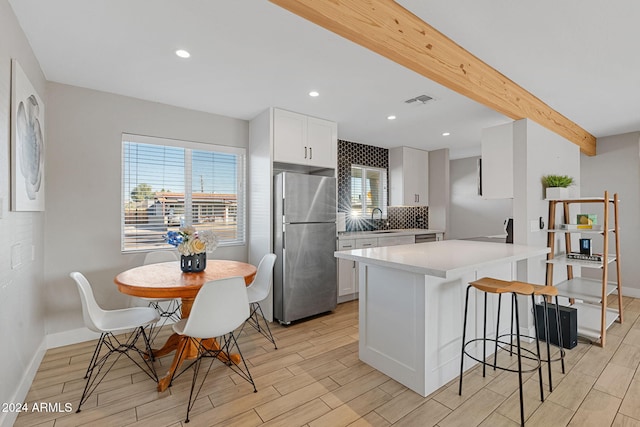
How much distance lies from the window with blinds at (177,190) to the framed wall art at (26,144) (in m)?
0.75

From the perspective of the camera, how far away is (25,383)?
2.08 m

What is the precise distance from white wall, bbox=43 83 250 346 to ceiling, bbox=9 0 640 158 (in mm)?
212

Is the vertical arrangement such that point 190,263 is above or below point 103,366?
above

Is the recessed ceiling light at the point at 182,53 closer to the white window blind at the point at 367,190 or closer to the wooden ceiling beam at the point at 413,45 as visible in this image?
the wooden ceiling beam at the point at 413,45

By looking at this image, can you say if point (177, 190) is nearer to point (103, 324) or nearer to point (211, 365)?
point (103, 324)

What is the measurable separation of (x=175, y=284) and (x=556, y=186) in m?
3.87

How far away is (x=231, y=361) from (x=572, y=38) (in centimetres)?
342

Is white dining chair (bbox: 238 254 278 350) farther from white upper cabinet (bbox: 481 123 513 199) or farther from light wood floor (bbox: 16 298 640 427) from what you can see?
white upper cabinet (bbox: 481 123 513 199)

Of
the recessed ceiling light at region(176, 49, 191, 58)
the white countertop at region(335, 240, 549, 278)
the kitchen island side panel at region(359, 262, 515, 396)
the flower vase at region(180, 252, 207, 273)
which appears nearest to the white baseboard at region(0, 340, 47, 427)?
the flower vase at region(180, 252, 207, 273)

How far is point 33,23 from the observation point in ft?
6.52

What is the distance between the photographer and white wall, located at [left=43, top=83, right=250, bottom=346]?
2.83 meters

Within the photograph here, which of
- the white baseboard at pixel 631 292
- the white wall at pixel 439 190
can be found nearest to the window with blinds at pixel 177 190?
the white wall at pixel 439 190

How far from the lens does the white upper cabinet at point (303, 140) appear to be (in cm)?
351

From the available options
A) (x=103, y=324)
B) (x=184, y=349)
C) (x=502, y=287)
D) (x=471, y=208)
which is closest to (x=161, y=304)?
(x=184, y=349)
